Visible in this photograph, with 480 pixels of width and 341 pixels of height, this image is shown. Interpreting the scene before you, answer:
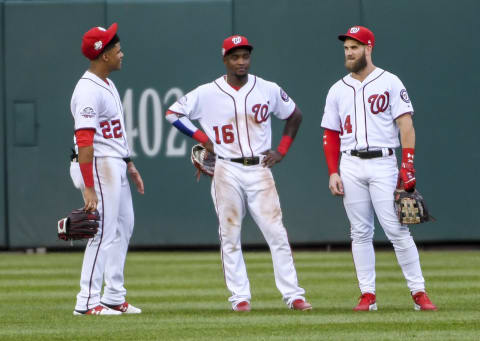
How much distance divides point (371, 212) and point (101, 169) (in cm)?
193

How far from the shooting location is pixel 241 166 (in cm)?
837

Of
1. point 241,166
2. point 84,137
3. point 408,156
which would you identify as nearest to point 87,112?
point 84,137

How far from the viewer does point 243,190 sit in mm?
8430

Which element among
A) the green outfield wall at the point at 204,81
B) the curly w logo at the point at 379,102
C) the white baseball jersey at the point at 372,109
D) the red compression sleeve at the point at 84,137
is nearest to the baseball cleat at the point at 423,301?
the white baseball jersey at the point at 372,109

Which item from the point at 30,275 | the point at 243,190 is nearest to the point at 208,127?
the point at 243,190

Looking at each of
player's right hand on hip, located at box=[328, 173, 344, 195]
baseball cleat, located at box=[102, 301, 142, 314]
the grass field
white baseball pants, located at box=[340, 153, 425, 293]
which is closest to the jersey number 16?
white baseball pants, located at box=[340, 153, 425, 293]

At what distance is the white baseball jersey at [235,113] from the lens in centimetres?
837

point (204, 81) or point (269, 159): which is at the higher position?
point (204, 81)

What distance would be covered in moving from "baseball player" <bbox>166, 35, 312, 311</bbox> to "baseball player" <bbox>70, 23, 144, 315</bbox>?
642 millimetres

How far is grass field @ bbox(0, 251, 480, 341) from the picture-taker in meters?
7.12

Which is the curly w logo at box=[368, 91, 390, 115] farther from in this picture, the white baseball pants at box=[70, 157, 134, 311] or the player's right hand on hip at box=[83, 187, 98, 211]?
the player's right hand on hip at box=[83, 187, 98, 211]

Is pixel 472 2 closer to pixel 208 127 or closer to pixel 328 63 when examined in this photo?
pixel 328 63

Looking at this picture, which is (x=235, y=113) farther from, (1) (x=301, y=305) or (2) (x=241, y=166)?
(1) (x=301, y=305)

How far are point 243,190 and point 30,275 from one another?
14.3 ft
